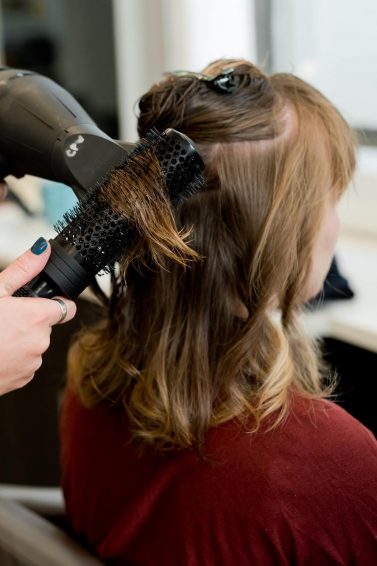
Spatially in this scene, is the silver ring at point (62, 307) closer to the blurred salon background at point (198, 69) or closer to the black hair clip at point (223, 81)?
the black hair clip at point (223, 81)

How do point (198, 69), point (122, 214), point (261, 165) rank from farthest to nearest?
point (198, 69), point (261, 165), point (122, 214)

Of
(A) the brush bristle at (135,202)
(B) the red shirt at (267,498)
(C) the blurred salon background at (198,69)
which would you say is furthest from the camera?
(C) the blurred salon background at (198,69)

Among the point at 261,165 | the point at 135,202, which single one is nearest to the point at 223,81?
the point at 261,165

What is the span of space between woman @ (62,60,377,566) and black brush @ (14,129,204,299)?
0.42ft

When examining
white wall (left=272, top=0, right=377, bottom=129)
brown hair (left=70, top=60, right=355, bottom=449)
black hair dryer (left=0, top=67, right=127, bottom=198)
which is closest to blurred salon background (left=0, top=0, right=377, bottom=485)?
white wall (left=272, top=0, right=377, bottom=129)

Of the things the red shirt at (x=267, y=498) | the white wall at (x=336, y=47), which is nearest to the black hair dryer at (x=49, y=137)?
the red shirt at (x=267, y=498)

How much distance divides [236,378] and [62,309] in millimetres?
244

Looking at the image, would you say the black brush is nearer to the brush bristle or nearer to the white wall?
the brush bristle

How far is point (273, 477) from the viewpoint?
2.52 ft

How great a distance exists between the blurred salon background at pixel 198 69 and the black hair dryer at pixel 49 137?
1.91 feet

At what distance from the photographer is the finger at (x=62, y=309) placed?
0.69 m

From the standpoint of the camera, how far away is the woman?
30.7 inches

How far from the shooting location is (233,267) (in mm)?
841

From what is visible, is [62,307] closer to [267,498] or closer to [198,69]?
[267,498]
